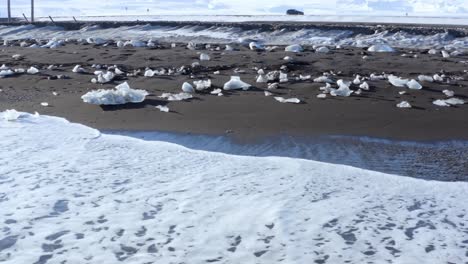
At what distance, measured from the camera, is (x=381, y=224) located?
498 cm

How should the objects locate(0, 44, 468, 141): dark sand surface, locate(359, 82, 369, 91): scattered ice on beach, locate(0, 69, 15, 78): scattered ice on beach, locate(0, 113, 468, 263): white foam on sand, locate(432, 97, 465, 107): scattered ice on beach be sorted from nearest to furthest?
locate(0, 113, 468, 263): white foam on sand < locate(0, 44, 468, 141): dark sand surface < locate(432, 97, 465, 107): scattered ice on beach < locate(359, 82, 369, 91): scattered ice on beach < locate(0, 69, 15, 78): scattered ice on beach

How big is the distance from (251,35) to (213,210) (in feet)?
68.3

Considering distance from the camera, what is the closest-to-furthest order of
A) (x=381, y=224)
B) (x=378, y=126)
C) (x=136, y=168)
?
(x=381, y=224)
(x=136, y=168)
(x=378, y=126)

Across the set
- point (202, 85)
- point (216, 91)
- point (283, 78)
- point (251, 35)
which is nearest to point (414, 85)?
point (283, 78)

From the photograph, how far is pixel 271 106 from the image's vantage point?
9.60 m

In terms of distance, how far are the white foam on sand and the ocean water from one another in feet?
46.5

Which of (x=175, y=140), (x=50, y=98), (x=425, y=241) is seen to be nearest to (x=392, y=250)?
(x=425, y=241)

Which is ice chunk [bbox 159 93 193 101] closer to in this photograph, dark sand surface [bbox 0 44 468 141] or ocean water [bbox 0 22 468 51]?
dark sand surface [bbox 0 44 468 141]

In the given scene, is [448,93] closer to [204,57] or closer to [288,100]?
[288,100]

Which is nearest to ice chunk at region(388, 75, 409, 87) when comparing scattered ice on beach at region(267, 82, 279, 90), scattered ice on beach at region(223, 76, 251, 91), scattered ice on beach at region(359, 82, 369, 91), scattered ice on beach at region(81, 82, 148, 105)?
scattered ice on beach at region(359, 82, 369, 91)

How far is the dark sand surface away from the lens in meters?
8.47

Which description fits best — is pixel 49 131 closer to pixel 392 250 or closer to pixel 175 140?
pixel 175 140

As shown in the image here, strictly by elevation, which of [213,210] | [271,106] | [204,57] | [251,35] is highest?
[251,35]

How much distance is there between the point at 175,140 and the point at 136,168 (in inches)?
55.8
